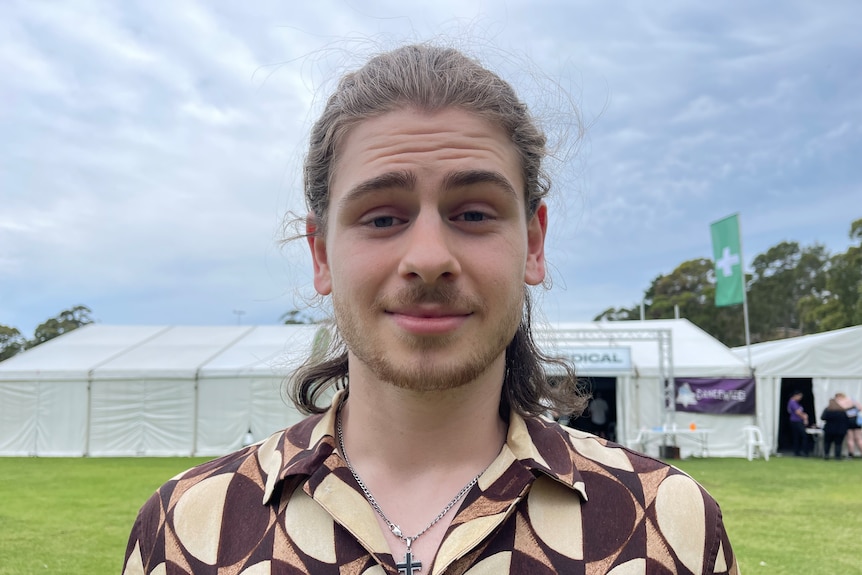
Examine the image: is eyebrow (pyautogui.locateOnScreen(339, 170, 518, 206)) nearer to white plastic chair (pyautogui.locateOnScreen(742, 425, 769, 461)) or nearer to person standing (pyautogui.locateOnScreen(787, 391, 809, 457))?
white plastic chair (pyautogui.locateOnScreen(742, 425, 769, 461))

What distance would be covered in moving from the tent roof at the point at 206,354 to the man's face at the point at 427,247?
12.6 m

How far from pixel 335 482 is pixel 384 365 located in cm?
28

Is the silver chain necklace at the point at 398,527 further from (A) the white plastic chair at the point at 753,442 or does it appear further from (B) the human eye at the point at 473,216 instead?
(A) the white plastic chair at the point at 753,442

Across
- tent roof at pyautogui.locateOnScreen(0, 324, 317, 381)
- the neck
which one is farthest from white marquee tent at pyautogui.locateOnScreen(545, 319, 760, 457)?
the neck

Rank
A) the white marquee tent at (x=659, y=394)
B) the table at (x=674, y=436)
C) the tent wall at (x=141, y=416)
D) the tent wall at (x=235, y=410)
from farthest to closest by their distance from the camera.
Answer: the tent wall at (x=141, y=416) < the tent wall at (x=235, y=410) < the white marquee tent at (x=659, y=394) < the table at (x=674, y=436)

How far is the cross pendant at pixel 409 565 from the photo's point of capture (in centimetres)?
121

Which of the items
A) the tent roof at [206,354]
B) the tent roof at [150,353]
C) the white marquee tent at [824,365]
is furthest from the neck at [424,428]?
the white marquee tent at [824,365]

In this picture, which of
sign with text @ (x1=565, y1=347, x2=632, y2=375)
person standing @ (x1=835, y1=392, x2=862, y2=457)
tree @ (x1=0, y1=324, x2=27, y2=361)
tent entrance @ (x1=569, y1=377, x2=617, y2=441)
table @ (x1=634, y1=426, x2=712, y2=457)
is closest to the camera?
table @ (x1=634, y1=426, x2=712, y2=457)

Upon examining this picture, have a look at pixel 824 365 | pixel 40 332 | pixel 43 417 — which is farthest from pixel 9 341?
pixel 824 365

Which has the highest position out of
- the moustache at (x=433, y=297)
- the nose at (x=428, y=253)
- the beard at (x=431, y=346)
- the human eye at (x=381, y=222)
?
the human eye at (x=381, y=222)

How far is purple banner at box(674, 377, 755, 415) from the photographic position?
14.3 metres

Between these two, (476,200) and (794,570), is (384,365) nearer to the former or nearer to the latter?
(476,200)

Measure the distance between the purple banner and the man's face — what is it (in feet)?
Answer: 47.6

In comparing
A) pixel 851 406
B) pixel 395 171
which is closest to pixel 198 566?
pixel 395 171
